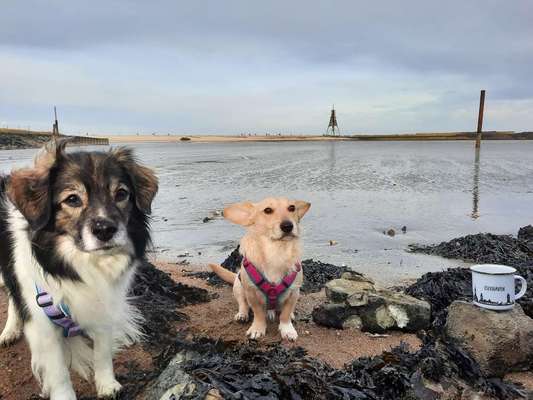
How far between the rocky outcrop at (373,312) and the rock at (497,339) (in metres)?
0.50

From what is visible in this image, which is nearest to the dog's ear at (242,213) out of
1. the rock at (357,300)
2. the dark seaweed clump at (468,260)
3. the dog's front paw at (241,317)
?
the dog's front paw at (241,317)

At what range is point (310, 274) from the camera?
5.52 metres

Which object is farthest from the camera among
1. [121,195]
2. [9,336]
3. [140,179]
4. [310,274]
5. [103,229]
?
[310,274]

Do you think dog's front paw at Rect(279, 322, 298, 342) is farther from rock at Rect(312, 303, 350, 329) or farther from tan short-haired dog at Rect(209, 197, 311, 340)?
rock at Rect(312, 303, 350, 329)

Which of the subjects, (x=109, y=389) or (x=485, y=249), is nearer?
(x=109, y=389)

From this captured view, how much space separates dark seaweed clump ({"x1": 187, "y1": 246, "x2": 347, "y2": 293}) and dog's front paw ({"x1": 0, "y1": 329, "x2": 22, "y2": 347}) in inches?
84.0

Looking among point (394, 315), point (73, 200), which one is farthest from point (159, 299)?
point (394, 315)

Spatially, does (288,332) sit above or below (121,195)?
below

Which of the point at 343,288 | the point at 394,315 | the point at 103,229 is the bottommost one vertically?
the point at 394,315

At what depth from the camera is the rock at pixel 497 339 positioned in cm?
321

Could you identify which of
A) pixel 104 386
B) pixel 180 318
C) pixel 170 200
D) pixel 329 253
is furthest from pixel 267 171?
pixel 104 386

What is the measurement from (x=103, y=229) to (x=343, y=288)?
2.39m

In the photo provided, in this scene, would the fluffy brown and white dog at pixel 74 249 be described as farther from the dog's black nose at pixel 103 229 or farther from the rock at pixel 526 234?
the rock at pixel 526 234

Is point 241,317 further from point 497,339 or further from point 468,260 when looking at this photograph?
point 468,260
